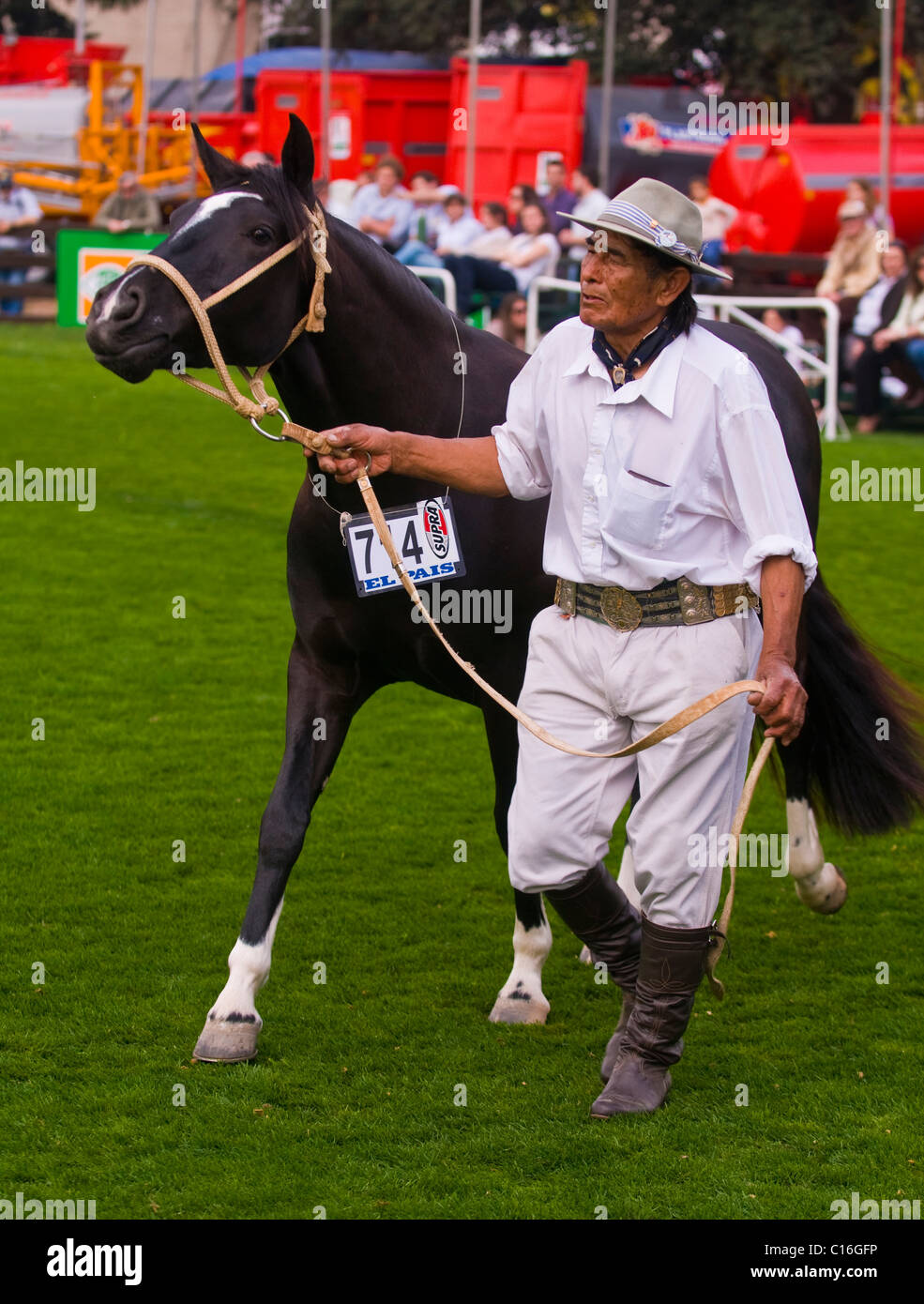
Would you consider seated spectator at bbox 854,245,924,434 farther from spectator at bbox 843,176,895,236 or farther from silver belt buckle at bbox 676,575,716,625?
silver belt buckle at bbox 676,575,716,625

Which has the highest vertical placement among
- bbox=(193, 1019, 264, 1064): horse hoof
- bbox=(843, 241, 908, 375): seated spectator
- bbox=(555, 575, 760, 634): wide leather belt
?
bbox=(555, 575, 760, 634): wide leather belt

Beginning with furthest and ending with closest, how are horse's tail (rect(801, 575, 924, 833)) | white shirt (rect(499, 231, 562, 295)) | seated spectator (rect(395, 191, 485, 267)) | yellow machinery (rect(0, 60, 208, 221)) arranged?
yellow machinery (rect(0, 60, 208, 221))
seated spectator (rect(395, 191, 485, 267))
white shirt (rect(499, 231, 562, 295))
horse's tail (rect(801, 575, 924, 833))

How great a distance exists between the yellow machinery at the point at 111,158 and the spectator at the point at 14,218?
244cm

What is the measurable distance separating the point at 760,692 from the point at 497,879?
232 centimetres

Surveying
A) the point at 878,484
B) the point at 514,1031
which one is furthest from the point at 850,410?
the point at 514,1031

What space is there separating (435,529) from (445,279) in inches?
433

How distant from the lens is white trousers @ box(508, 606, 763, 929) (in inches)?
152

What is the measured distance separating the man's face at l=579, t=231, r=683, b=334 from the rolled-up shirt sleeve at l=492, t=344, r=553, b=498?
25 cm

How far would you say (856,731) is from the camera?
5.69 m

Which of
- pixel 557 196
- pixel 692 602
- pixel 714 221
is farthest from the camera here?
pixel 557 196

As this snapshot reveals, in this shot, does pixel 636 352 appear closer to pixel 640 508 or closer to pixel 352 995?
pixel 640 508

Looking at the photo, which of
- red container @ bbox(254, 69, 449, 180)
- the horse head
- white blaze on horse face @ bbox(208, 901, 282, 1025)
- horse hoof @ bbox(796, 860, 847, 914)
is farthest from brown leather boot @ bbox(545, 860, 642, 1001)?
red container @ bbox(254, 69, 449, 180)

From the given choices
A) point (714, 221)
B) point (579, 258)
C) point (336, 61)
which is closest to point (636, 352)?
point (579, 258)
